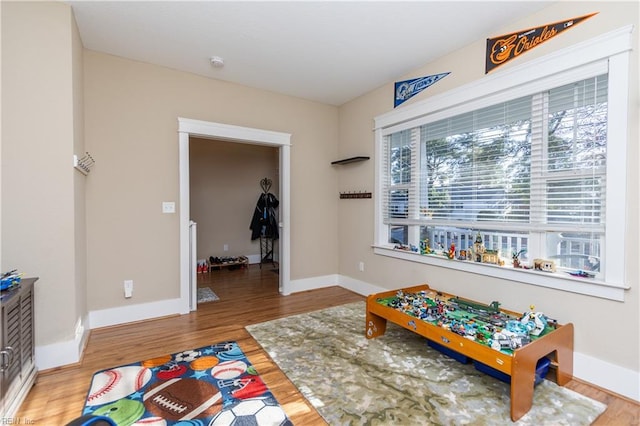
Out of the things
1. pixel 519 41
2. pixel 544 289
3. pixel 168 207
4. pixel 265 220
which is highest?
pixel 519 41

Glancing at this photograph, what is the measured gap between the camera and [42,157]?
2.10 m

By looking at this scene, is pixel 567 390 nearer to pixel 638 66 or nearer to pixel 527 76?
pixel 638 66

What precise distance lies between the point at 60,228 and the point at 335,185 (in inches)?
125

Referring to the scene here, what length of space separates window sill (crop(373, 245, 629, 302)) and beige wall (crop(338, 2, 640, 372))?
5cm

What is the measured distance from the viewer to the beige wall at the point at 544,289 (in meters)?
1.84

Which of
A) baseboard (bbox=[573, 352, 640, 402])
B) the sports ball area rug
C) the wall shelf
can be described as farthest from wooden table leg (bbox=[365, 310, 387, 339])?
the wall shelf

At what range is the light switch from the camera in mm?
3215

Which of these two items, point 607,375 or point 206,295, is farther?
point 206,295

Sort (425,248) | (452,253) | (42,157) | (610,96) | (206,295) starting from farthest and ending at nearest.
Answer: (206,295) < (425,248) < (452,253) < (42,157) < (610,96)

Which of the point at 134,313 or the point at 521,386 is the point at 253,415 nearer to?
the point at 521,386

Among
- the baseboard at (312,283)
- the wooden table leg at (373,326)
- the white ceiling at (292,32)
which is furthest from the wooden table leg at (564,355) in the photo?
the baseboard at (312,283)

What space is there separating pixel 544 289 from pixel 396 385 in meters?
1.34

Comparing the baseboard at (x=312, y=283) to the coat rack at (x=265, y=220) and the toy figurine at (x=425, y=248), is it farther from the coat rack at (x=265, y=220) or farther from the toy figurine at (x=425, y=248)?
the coat rack at (x=265, y=220)

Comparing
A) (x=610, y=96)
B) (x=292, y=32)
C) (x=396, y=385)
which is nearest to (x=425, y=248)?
(x=396, y=385)
